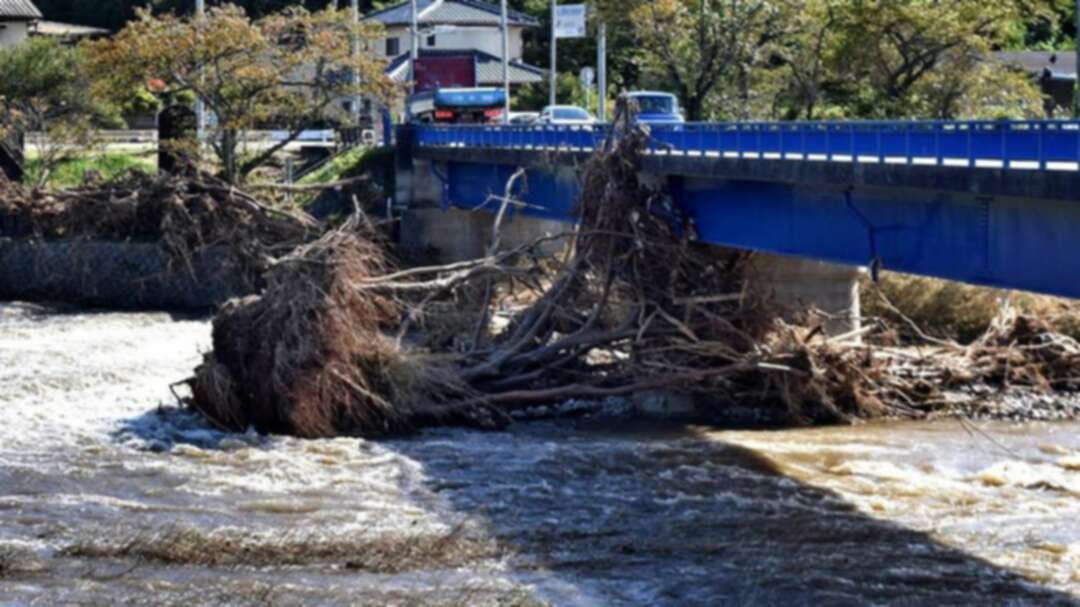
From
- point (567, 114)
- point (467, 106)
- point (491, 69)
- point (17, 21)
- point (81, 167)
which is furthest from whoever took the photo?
point (491, 69)

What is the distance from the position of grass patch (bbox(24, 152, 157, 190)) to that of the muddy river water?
21793 mm

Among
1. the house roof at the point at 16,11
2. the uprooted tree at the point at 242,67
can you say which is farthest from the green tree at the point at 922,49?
the house roof at the point at 16,11

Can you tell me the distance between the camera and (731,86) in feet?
195

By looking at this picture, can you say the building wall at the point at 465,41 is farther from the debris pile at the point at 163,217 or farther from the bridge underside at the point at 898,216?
the bridge underside at the point at 898,216

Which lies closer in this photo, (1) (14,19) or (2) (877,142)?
(2) (877,142)

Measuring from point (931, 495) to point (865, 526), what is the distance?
202 centimetres

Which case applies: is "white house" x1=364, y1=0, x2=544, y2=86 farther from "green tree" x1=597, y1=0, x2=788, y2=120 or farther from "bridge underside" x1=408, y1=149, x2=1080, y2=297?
"bridge underside" x1=408, y1=149, x2=1080, y2=297

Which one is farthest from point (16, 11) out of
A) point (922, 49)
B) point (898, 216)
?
point (898, 216)

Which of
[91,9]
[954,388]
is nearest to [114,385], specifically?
[954,388]

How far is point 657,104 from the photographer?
146ft

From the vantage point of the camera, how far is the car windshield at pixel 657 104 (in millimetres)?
43938

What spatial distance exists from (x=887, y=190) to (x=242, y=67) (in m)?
27.1

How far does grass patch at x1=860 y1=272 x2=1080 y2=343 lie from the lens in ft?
114

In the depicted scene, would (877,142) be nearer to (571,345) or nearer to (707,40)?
(571,345)
